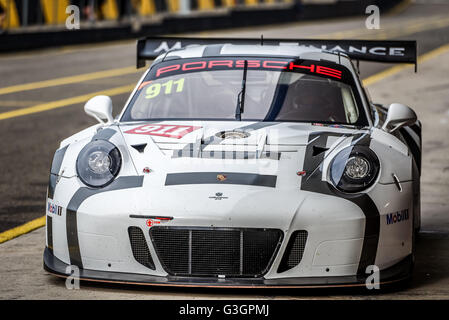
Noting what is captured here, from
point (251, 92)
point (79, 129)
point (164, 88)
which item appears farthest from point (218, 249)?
point (79, 129)

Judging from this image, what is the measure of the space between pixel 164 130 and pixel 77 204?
80 centimetres

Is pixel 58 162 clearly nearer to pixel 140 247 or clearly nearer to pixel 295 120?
pixel 140 247

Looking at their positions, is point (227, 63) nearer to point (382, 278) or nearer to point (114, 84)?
point (382, 278)

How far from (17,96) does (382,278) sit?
11.5 metres

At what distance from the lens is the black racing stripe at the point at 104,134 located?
5.54m

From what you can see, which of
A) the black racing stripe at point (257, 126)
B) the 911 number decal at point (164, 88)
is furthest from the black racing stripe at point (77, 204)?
the 911 number decal at point (164, 88)

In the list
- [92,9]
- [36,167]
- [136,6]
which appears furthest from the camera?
[136,6]

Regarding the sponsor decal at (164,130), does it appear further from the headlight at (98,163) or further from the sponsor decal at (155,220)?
the sponsor decal at (155,220)

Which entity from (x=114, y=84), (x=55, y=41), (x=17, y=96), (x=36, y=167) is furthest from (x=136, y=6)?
(x=36, y=167)

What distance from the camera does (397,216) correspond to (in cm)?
516

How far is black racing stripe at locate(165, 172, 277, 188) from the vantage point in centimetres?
506

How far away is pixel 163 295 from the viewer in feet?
16.6

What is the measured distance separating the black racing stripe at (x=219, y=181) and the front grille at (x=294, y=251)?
30 centimetres

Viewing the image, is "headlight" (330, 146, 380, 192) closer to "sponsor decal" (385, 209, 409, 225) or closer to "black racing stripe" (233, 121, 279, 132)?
"sponsor decal" (385, 209, 409, 225)
